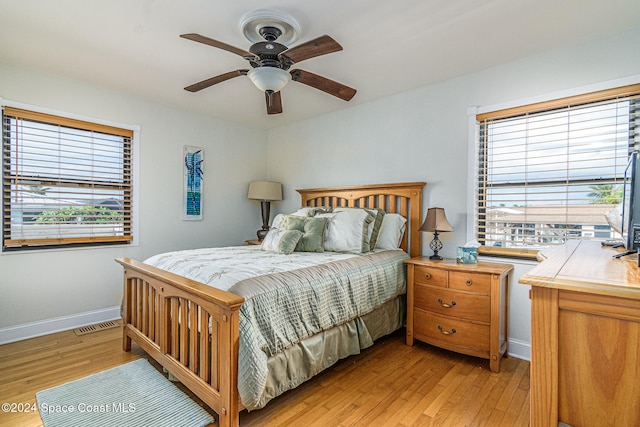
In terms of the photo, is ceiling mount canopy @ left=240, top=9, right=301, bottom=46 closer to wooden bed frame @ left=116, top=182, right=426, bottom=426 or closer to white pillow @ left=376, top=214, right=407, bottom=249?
wooden bed frame @ left=116, top=182, right=426, bottom=426

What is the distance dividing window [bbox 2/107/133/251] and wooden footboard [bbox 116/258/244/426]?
111 centimetres

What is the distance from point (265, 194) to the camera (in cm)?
430

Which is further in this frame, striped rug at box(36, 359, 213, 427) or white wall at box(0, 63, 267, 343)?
white wall at box(0, 63, 267, 343)

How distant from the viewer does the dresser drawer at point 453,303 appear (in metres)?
2.40

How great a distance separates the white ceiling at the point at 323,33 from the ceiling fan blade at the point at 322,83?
29 centimetres

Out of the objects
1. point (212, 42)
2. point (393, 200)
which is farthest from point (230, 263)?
point (393, 200)

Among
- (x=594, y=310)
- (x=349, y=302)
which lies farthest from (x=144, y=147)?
(x=594, y=310)

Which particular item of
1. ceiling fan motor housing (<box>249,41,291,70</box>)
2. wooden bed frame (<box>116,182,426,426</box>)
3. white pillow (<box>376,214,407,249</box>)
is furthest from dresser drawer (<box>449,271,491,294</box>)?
ceiling fan motor housing (<box>249,41,291,70</box>)

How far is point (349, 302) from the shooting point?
2318mm

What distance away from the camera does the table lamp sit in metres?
4.30

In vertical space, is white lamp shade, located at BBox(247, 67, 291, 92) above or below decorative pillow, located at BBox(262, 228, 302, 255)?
above

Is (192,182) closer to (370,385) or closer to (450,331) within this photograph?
(370,385)

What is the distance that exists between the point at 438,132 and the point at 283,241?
71.5 inches

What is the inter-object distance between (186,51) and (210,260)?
5.34 feet
